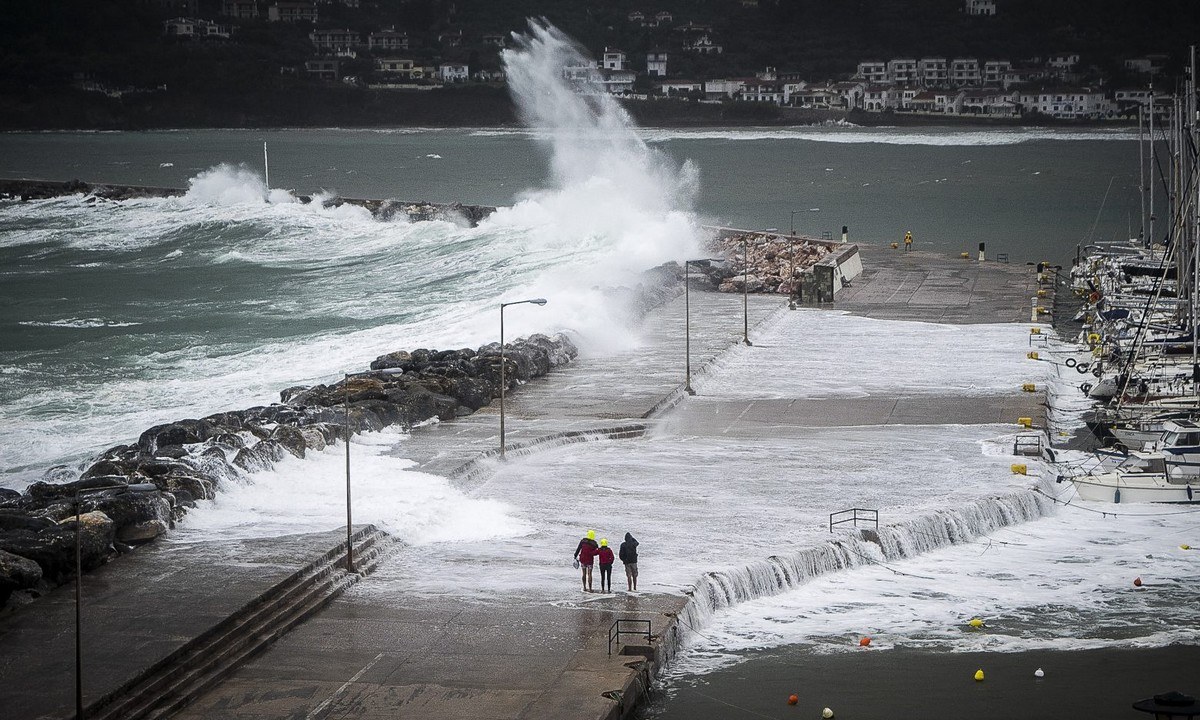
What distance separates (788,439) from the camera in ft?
117

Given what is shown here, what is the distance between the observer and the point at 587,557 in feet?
78.9

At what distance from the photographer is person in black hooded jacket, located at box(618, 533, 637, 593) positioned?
24078 millimetres

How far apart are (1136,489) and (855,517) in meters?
6.71

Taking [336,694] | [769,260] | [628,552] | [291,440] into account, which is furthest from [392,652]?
[769,260]

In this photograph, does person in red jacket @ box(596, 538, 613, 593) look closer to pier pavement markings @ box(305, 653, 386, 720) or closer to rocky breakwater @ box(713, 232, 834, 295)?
pier pavement markings @ box(305, 653, 386, 720)

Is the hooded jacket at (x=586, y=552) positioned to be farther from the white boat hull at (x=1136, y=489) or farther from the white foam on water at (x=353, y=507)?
the white boat hull at (x=1136, y=489)

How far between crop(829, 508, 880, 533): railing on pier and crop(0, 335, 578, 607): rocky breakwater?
8.23 meters

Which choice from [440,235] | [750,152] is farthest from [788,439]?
[750,152]

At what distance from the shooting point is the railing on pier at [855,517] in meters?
28.4

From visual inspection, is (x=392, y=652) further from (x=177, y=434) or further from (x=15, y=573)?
(x=177, y=434)

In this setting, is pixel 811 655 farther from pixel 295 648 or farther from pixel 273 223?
pixel 273 223

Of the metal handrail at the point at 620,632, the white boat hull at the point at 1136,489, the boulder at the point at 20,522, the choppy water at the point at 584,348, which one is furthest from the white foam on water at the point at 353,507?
the white boat hull at the point at 1136,489

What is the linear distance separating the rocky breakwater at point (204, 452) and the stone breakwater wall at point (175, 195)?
44764 millimetres

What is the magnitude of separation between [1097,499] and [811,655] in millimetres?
11050
